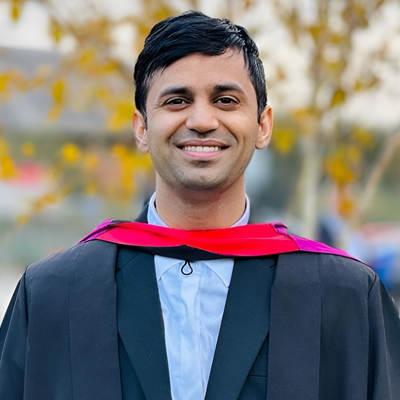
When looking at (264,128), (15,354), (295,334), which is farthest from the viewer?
(264,128)

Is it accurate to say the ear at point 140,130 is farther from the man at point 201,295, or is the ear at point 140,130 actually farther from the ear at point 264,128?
the ear at point 264,128

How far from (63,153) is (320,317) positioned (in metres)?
2.58

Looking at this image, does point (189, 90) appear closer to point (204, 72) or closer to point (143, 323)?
point (204, 72)

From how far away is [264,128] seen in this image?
2.36 metres

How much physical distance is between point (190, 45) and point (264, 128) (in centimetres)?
36

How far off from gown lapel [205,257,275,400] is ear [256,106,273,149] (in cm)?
36

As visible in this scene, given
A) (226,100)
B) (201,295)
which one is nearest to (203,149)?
(226,100)

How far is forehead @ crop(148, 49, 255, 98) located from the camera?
2158 millimetres

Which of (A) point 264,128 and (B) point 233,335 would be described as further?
(A) point 264,128

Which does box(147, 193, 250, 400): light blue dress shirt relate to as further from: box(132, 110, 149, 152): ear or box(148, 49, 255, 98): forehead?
box(148, 49, 255, 98): forehead

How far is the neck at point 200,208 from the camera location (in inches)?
88.6

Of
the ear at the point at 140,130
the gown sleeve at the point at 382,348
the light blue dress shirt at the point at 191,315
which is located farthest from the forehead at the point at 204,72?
the gown sleeve at the point at 382,348

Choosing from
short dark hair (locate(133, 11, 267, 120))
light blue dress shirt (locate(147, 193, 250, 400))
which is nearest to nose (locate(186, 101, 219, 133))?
short dark hair (locate(133, 11, 267, 120))

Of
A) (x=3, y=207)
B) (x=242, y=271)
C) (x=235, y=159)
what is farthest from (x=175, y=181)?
(x=3, y=207)
